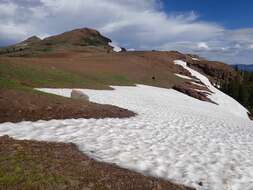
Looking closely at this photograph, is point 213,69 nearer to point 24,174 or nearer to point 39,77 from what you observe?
point 39,77

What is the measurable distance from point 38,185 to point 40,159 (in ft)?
5.45

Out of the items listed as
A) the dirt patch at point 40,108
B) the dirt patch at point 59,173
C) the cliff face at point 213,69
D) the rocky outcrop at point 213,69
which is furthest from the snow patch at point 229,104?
the cliff face at point 213,69

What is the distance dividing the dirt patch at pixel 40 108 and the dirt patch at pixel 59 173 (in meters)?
6.25

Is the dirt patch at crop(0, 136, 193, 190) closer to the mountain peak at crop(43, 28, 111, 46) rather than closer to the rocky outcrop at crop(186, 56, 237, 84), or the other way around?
the rocky outcrop at crop(186, 56, 237, 84)

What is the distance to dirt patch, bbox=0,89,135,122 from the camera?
16922mm

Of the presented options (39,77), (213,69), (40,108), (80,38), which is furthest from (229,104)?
(80,38)

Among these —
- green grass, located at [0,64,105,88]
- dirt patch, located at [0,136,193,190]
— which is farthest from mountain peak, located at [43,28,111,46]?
dirt patch, located at [0,136,193,190]

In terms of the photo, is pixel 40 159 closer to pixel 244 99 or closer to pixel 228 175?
pixel 228 175

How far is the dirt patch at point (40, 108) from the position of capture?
1692cm

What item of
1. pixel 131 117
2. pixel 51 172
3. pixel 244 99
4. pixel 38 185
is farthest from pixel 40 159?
pixel 244 99

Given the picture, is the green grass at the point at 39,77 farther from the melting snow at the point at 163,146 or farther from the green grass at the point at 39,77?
the melting snow at the point at 163,146

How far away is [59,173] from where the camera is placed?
28.2ft

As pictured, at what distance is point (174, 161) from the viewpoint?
37.4ft

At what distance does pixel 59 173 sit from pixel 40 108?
31.9 ft
